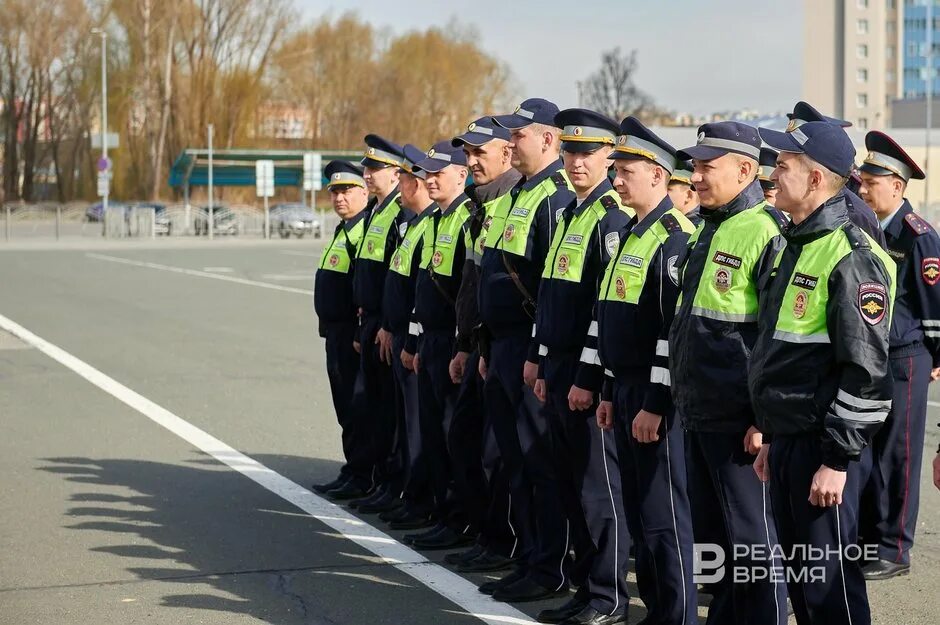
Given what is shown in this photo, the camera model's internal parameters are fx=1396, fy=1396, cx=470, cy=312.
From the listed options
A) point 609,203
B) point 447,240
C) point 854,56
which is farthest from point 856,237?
point 854,56

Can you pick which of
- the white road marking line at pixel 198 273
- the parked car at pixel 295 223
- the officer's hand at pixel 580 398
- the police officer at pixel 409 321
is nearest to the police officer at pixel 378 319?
the police officer at pixel 409 321

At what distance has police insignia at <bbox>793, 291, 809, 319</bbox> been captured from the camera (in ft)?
14.6

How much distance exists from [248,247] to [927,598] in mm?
40303

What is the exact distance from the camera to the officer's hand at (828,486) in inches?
172

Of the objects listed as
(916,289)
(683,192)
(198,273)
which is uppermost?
(683,192)

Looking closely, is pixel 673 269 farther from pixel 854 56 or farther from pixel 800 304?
pixel 854 56

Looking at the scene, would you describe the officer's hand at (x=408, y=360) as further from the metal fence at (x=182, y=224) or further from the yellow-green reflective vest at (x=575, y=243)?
the metal fence at (x=182, y=224)

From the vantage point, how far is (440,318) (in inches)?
287

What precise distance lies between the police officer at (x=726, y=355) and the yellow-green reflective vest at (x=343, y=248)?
3638mm

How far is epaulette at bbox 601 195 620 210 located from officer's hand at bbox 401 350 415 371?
198cm

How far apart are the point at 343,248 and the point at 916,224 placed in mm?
3413

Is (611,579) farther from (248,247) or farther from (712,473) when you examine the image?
(248,247)

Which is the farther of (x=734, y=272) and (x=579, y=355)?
(x=579, y=355)

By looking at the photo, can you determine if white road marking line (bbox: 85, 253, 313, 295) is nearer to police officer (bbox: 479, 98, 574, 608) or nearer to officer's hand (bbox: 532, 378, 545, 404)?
police officer (bbox: 479, 98, 574, 608)
